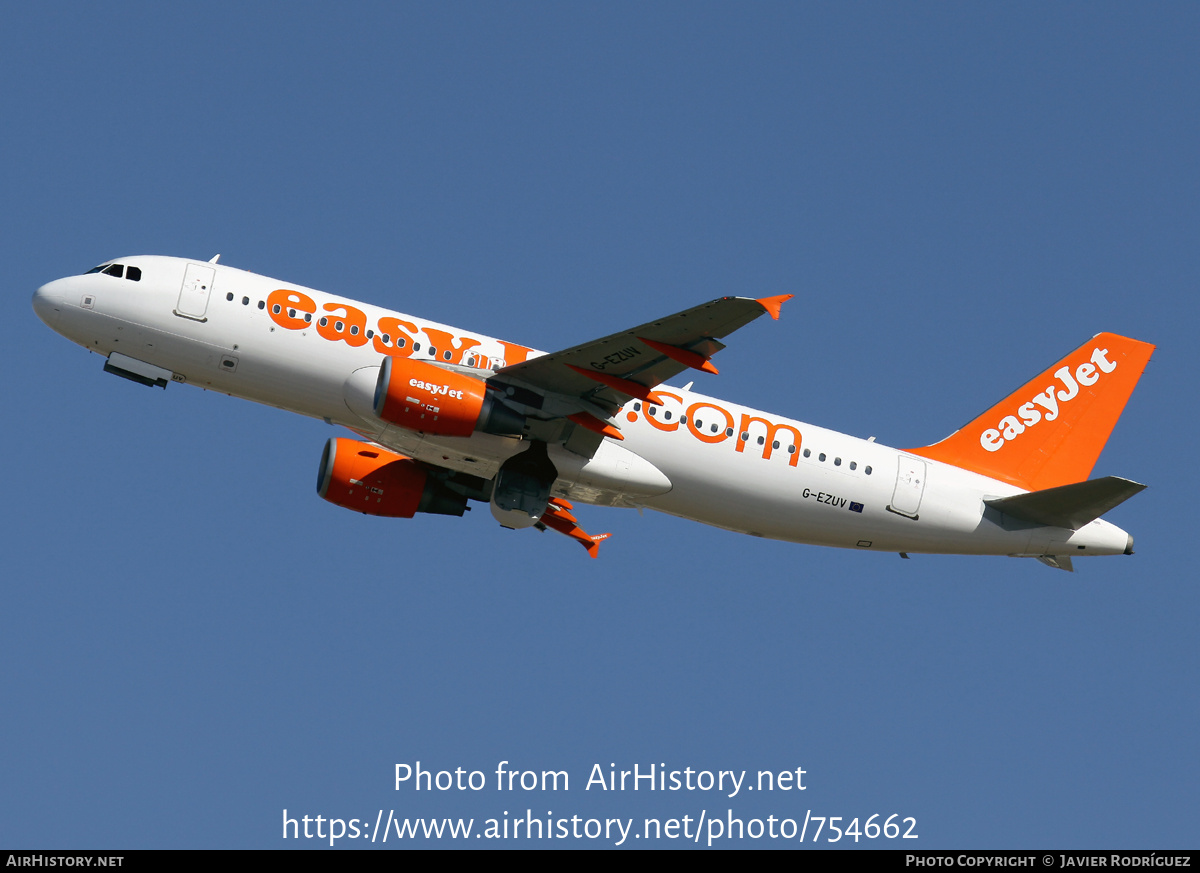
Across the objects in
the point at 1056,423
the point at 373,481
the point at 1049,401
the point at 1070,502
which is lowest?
the point at 373,481

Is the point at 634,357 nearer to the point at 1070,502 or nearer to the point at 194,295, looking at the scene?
the point at 194,295

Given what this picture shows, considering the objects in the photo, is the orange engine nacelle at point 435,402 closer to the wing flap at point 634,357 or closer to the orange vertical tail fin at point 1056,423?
the wing flap at point 634,357

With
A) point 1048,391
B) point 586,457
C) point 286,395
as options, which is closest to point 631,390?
point 586,457

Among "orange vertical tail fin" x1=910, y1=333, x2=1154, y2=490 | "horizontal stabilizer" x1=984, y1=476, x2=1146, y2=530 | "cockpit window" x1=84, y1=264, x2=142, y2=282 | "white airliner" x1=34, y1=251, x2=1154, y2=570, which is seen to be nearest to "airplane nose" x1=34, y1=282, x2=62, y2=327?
"white airliner" x1=34, y1=251, x2=1154, y2=570

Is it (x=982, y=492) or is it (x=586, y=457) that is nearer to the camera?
(x=586, y=457)

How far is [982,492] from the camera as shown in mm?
39469

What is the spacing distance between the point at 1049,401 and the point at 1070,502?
5.46 metres

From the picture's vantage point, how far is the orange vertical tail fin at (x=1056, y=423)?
4119 cm

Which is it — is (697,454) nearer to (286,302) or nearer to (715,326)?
(715,326)

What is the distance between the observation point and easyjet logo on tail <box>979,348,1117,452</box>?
41.6 metres

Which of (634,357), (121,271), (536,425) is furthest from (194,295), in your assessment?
(634,357)

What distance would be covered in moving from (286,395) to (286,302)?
2.44m

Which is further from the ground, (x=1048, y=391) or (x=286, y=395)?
(x=1048, y=391)

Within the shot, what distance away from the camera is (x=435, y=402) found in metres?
33.4
